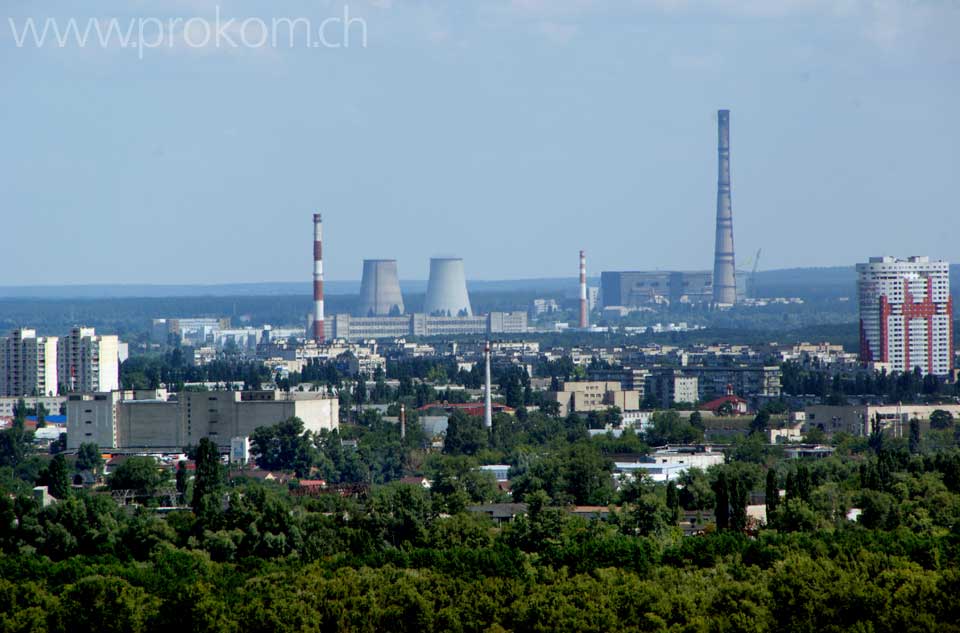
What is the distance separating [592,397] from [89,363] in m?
19.0

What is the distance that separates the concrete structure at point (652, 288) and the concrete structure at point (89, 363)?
320ft

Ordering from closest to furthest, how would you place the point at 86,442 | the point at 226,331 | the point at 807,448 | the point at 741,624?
the point at 741,624, the point at 807,448, the point at 86,442, the point at 226,331

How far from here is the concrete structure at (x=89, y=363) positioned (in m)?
92.7

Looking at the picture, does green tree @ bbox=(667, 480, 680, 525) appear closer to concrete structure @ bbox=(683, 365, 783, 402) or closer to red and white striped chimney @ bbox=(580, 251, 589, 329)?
concrete structure @ bbox=(683, 365, 783, 402)

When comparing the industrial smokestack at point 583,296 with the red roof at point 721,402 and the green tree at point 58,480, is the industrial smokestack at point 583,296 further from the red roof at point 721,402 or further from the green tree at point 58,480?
the green tree at point 58,480

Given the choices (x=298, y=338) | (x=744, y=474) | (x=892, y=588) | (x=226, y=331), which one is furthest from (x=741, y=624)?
(x=226, y=331)

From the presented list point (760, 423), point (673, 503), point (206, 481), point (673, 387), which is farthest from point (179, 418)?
point (673, 503)

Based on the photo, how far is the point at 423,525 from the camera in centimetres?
3997

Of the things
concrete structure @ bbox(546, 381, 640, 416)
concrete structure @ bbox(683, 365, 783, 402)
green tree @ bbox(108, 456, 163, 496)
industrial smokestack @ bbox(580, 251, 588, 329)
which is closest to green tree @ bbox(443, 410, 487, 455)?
green tree @ bbox(108, 456, 163, 496)

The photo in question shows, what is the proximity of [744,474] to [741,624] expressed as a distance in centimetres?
2091

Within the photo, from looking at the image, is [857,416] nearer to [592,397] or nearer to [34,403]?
[592,397]

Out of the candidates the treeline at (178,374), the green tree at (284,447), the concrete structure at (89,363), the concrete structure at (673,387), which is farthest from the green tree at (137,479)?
the concrete structure at (673,387)

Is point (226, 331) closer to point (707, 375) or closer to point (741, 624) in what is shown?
point (707, 375)

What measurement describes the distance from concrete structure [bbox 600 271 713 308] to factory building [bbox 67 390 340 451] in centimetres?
11799
